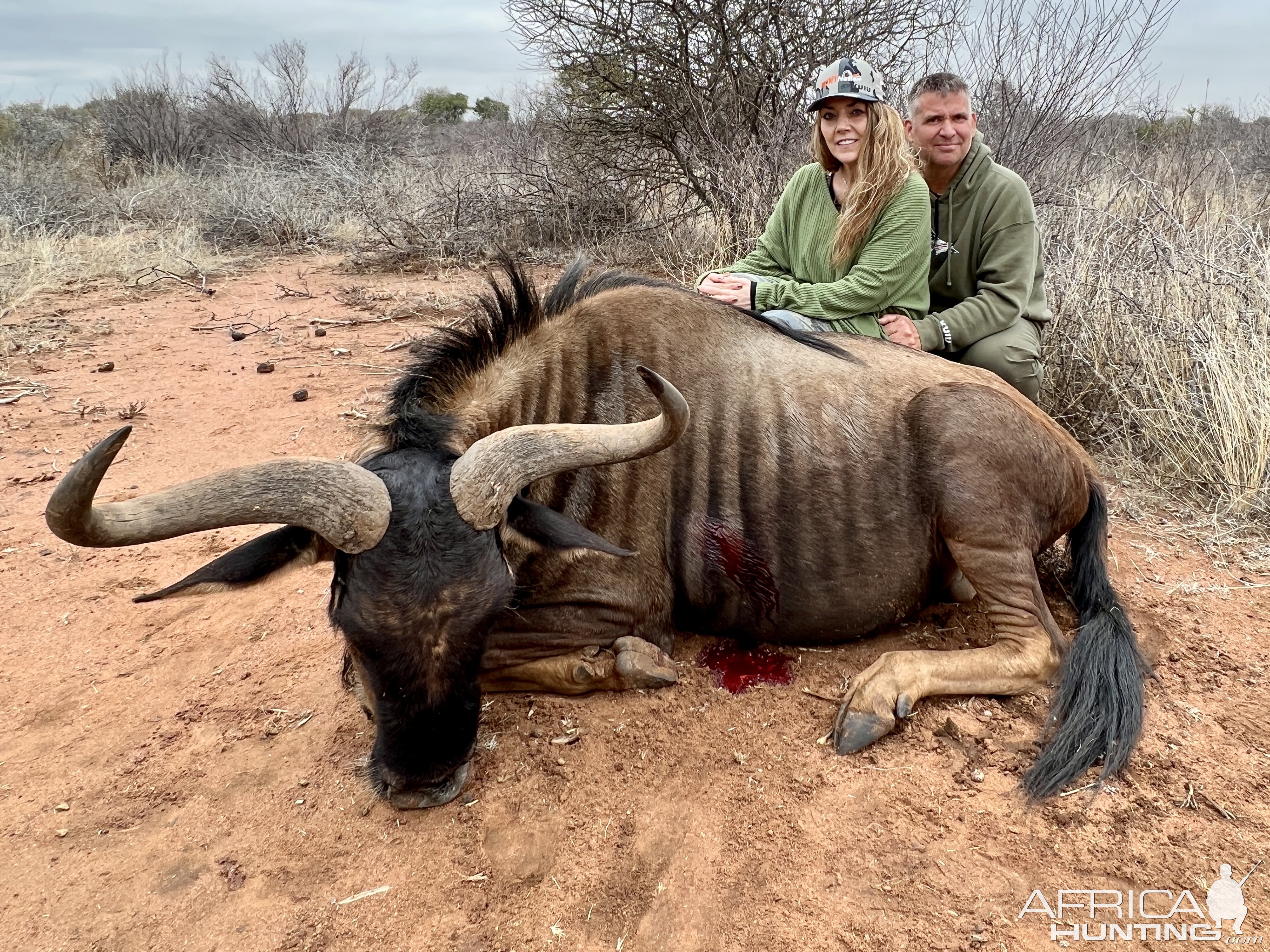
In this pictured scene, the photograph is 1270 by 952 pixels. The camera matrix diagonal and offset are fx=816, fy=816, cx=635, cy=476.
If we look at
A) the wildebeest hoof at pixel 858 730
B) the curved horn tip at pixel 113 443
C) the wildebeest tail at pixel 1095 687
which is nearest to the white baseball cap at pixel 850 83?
the wildebeest tail at pixel 1095 687

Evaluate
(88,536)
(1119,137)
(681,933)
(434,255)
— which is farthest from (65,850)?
(1119,137)

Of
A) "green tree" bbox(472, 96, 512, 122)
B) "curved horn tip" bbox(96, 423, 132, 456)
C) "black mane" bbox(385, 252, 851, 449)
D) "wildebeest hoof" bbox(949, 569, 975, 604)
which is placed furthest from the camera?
"green tree" bbox(472, 96, 512, 122)

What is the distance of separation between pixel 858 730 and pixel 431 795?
4.52 ft

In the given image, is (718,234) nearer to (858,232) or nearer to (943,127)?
(943,127)

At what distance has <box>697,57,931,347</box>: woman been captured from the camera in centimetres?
388

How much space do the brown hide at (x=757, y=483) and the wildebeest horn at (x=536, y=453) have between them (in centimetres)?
61

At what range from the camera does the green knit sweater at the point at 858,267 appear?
390 centimetres

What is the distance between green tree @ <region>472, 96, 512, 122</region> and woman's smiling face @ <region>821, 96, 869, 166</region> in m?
23.7

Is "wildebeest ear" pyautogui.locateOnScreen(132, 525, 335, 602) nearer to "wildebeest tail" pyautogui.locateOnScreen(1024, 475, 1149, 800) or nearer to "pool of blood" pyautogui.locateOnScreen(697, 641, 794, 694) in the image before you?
"pool of blood" pyautogui.locateOnScreen(697, 641, 794, 694)

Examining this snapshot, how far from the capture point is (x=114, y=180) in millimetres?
15109

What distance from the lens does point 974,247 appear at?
4.41 meters

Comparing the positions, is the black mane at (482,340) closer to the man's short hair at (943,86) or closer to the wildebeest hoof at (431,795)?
the wildebeest hoof at (431,795)

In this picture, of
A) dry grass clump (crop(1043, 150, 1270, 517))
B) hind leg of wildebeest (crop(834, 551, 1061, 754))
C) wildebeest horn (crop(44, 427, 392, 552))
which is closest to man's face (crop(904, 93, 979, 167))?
dry grass clump (crop(1043, 150, 1270, 517))

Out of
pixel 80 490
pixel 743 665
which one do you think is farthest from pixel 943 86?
pixel 80 490
